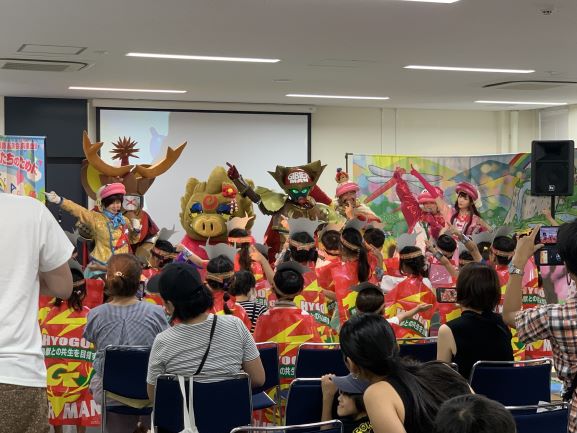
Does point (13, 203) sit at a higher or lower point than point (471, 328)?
higher

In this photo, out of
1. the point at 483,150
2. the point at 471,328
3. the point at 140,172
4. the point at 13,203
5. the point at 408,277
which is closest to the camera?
the point at 13,203

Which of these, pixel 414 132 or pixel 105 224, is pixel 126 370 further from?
pixel 414 132

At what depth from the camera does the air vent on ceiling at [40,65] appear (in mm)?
8156

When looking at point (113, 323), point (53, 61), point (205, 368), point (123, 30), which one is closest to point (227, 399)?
point (205, 368)

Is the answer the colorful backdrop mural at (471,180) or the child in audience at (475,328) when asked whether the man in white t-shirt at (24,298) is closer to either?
the child in audience at (475,328)

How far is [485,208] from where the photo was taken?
40.2 ft

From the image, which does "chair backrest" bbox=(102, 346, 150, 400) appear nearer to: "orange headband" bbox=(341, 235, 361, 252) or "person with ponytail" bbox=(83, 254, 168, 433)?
"person with ponytail" bbox=(83, 254, 168, 433)

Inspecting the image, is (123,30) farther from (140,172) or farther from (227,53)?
(140,172)

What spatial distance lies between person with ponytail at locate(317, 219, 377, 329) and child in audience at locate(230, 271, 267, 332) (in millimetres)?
732

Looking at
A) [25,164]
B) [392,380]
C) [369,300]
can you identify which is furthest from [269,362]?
[25,164]

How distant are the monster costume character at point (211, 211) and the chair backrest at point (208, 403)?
4754 mm

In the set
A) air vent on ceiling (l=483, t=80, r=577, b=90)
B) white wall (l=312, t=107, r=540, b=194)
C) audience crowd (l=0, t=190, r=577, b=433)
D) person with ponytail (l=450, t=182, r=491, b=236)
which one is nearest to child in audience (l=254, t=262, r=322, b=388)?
audience crowd (l=0, t=190, r=577, b=433)

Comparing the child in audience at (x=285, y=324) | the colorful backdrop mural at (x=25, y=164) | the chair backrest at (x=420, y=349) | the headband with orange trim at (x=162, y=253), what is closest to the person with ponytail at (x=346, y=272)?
the child in audience at (x=285, y=324)

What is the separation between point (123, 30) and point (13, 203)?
15.0ft
